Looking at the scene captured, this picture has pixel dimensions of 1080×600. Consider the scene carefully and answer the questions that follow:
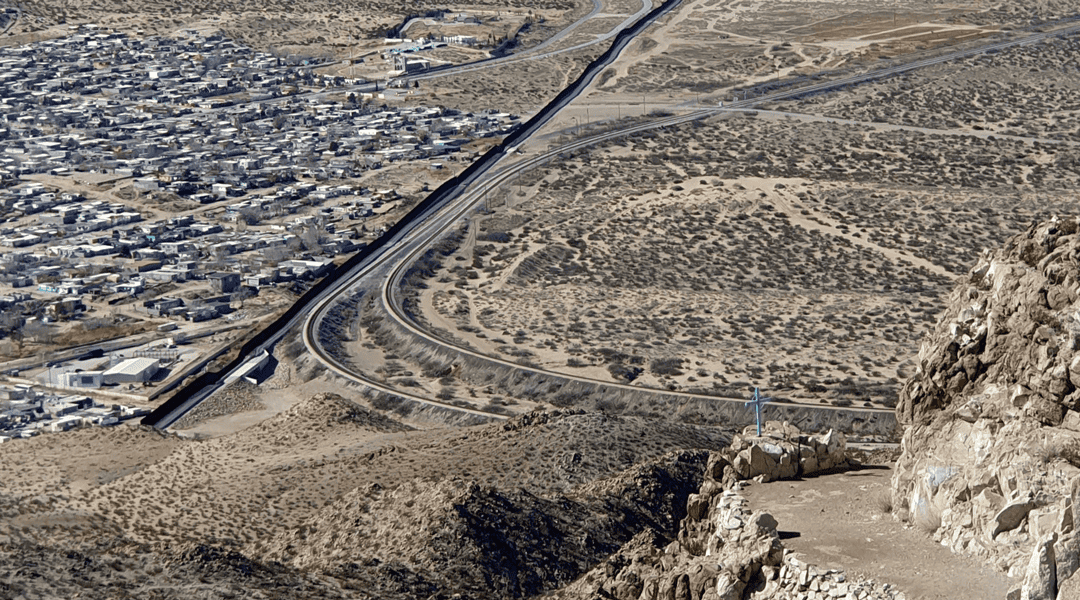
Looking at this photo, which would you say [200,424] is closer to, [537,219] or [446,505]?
[446,505]

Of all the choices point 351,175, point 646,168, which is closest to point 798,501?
point 646,168

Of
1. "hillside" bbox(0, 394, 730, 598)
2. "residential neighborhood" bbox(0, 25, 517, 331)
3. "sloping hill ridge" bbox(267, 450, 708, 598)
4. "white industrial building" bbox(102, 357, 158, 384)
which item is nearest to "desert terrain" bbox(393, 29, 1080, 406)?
"residential neighborhood" bbox(0, 25, 517, 331)

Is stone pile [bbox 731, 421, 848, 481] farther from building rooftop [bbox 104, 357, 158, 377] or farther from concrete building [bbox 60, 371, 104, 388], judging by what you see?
concrete building [bbox 60, 371, 104, 388]

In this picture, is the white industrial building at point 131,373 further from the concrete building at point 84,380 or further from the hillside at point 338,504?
the hillside at point 338,504

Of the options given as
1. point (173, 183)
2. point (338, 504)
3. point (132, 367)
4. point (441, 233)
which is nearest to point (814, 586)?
point (338, 504)

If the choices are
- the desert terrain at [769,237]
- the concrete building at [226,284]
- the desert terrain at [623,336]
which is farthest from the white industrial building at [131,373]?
the concrete building at [226,284]

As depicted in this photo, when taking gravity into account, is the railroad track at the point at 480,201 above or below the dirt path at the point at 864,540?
below
